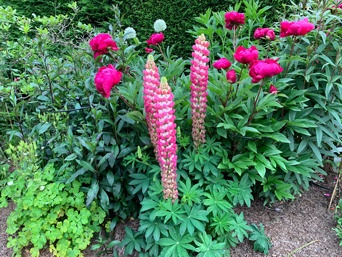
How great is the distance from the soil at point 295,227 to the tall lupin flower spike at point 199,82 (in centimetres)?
84

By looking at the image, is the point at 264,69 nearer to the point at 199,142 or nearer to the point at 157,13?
the point at 199,142

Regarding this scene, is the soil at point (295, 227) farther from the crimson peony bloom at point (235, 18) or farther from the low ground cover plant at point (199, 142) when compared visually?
the crimson peony bloom at point (235, 18)

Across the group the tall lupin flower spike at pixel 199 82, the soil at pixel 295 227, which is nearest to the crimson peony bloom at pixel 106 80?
the tall lupin flower spike at pixel 199 82

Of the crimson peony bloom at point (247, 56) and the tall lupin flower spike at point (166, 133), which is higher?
the crimson peony bloom at point (247, 56)

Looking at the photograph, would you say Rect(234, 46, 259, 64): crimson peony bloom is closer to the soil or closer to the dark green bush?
the soil

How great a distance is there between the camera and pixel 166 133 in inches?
70.2

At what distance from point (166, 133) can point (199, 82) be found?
0.45 m

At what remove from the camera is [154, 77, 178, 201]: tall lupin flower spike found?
1.72m

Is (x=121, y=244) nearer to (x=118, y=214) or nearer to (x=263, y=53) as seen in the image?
(x=118, y=214)

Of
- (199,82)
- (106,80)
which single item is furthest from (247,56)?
(106,80)

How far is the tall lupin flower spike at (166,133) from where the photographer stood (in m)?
1.72

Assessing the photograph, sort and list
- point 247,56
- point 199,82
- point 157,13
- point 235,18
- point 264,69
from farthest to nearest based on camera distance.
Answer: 1. point 157,13
2. point 235,18
3. point 199,82
4. point 247,56
5. point 264,69

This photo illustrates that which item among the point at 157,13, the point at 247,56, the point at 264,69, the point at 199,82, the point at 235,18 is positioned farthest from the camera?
the point at 157,13

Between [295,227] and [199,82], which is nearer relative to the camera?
[199,82]
